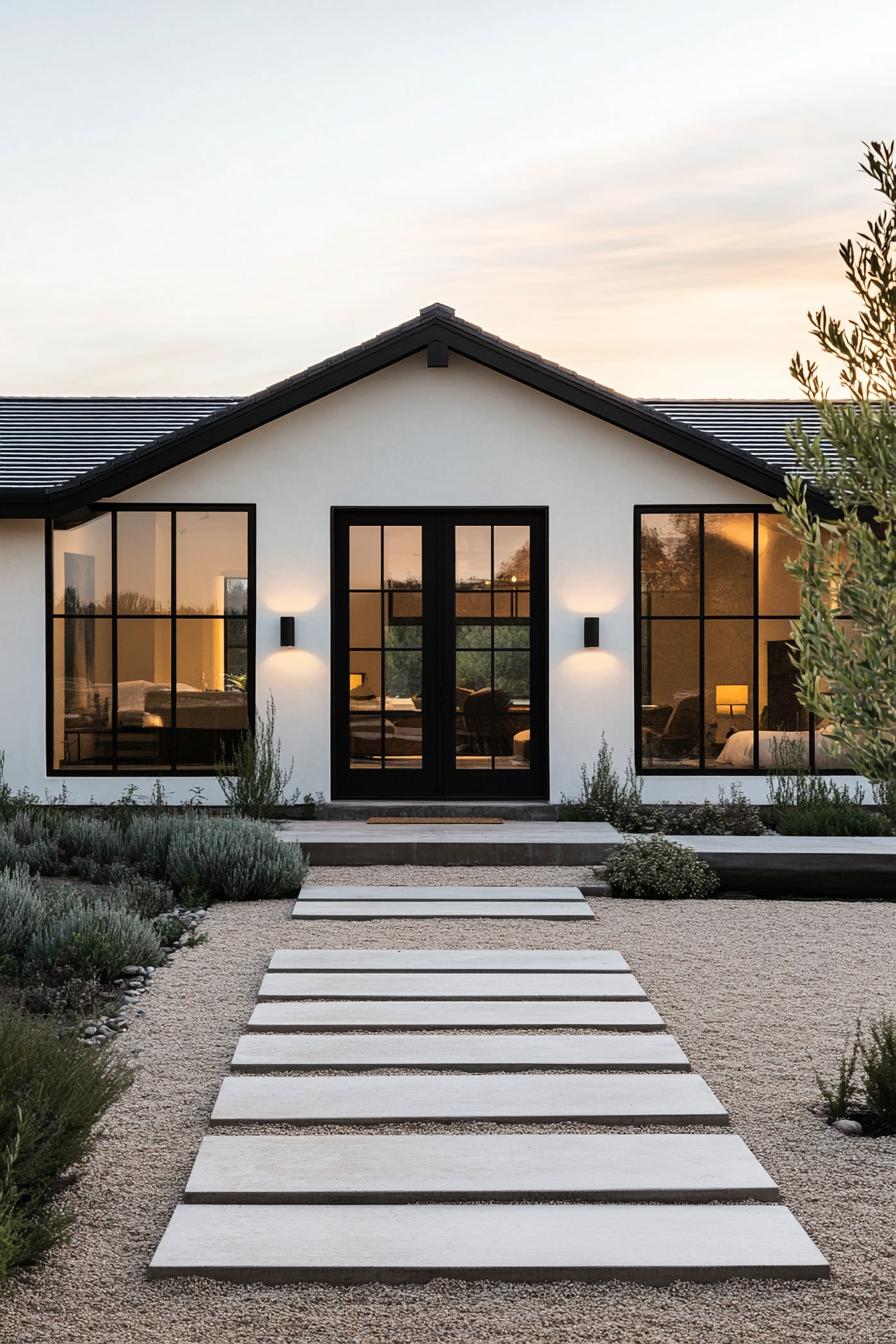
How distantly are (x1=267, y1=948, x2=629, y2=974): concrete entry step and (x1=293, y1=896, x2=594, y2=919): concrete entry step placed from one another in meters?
0.93

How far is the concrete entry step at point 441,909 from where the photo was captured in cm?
750

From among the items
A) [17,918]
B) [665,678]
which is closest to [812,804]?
[665,678]

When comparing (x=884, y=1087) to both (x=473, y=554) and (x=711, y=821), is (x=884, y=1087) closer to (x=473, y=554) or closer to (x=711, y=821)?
(x=711, y=821)

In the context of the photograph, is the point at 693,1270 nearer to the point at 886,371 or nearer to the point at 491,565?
the point at 886,371

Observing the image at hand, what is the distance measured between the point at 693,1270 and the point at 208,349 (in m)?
18.6

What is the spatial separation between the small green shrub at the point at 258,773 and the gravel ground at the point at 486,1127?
3.61m

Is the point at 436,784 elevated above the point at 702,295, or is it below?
below

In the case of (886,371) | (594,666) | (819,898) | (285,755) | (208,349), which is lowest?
(819,898)

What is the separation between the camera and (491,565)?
11.4 m

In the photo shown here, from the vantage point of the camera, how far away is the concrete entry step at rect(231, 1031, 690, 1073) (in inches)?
181

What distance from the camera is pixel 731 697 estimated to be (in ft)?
37.6

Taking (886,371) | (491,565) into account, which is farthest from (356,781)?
(886,371)

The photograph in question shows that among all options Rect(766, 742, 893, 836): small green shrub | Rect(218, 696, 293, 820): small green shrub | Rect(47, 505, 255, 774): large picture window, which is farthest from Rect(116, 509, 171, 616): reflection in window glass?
Rect(766, 742, 893, 836): small green shrub

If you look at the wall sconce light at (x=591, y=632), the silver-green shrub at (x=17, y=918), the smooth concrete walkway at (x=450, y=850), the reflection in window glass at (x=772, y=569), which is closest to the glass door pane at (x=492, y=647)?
the wall sconce light at (x=591, y=632)
